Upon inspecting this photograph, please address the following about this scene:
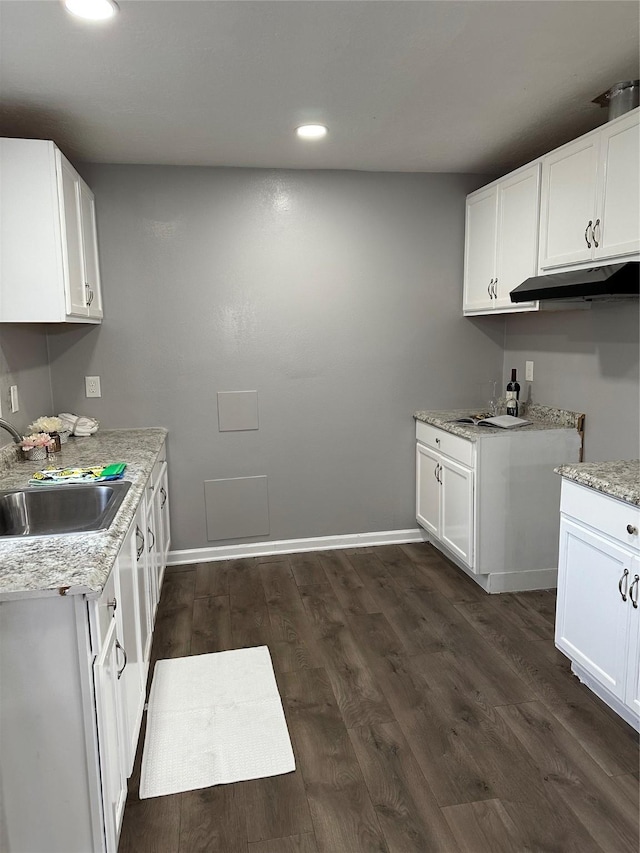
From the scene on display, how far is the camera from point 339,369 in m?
3.91

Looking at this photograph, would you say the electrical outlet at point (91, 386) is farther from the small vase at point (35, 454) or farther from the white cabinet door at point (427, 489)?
the white cabinet door at point (427, 489)

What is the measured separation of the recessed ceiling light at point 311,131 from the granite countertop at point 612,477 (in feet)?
6.33

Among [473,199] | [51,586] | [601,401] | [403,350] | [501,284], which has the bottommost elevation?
[51,586]

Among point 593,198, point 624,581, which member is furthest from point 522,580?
point 593,198

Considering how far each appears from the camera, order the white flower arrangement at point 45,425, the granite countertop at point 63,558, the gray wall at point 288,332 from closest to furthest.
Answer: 1. the granite countertop at point 63,558
2. the white flower arrangement at point 45,425
3. the gray wall at point 288,332

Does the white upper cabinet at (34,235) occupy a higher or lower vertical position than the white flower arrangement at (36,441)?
higher

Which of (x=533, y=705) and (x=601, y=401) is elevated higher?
(x=601, y=401)

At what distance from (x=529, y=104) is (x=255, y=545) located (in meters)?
2.88

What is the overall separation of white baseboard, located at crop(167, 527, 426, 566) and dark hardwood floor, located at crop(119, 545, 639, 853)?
0.37m

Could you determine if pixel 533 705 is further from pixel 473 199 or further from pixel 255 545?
pixel 473 199

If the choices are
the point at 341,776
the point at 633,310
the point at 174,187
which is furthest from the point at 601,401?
the point at 174,187

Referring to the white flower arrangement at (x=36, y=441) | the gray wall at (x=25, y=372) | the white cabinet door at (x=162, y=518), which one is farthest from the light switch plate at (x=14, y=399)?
the white cabinet door at (x=162, y=518)

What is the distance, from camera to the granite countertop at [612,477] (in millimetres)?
2086

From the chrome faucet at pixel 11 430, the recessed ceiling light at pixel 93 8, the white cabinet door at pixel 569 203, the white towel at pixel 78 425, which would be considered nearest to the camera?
the recessed ceiling light at pixel 93 8
